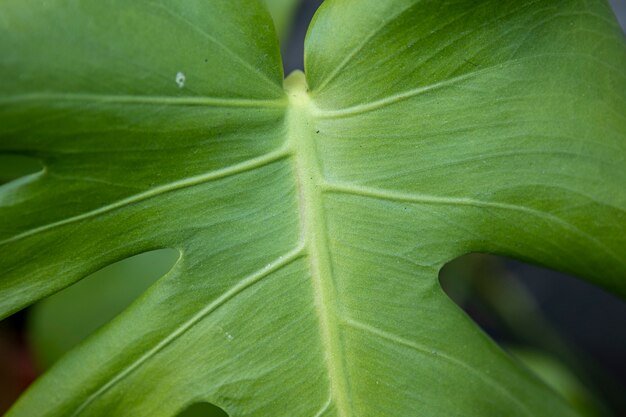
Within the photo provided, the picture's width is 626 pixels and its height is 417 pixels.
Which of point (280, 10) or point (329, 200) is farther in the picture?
point (280, 10)

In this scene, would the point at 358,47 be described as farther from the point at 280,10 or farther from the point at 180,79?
the point at 280,10

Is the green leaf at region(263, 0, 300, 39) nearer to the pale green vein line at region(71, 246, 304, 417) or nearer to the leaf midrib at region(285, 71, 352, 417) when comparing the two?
the leaf midrib at region(285, 71, 352, 417)

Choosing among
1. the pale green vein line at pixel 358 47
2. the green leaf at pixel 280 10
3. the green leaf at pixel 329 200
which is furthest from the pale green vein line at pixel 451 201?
the green leaf at pixel 280 10

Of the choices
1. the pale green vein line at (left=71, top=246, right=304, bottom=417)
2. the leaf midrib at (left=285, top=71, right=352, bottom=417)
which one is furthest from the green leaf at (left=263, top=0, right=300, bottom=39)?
the pale green vein line at (left=71, top=246, right=304, bottom=417)

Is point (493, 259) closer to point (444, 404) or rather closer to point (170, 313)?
point (444, 404)

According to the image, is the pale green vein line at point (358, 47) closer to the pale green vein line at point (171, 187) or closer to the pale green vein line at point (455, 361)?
the pale green vein line at point (171, 187)

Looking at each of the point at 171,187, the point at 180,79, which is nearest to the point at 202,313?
the point at 171,187
